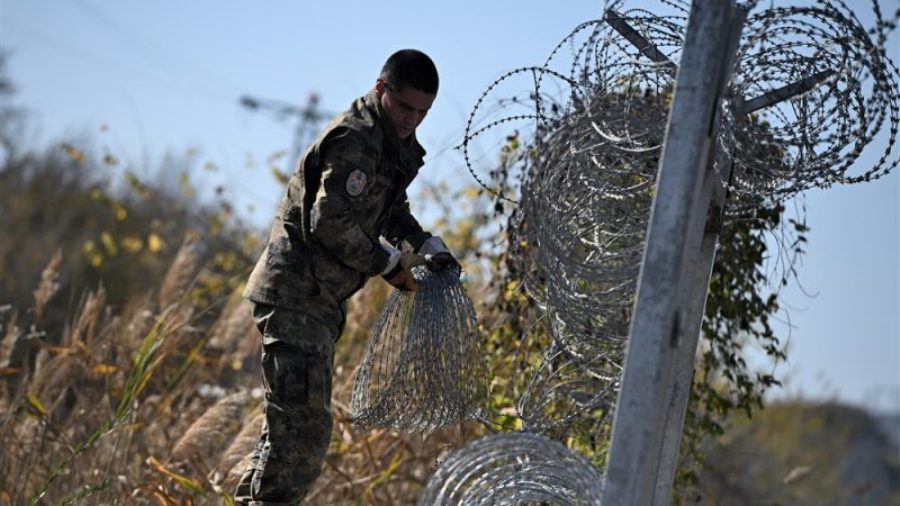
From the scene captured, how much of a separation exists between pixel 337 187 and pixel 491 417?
1806 mm

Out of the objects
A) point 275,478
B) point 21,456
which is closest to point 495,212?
point 275,478

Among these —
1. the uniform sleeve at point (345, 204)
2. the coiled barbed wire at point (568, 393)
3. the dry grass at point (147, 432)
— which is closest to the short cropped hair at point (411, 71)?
the uniform sleeve at point (345, 204)

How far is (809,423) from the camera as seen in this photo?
64.9ft

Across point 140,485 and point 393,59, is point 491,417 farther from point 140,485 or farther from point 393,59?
point 393,59

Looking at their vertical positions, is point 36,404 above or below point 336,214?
below

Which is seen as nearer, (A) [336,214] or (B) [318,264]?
(A) [336,214]

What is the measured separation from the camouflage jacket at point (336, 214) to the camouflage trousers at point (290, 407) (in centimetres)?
9

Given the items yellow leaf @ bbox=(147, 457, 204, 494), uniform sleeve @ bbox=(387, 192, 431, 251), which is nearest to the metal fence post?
uniform sleeve @ bbox=(387, 192, 431, 251)

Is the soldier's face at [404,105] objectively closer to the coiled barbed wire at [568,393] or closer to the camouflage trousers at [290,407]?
the camouflage trousers at [290,407]

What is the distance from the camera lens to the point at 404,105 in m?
4.73

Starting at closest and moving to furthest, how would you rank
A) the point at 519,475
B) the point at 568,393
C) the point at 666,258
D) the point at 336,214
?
the point at 666,258 → the point at 519,475 → the point at 336,214 → the point at 568,393

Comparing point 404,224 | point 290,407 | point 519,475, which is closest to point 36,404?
point 290,407

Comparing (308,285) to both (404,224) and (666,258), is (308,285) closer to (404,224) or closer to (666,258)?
(404,224)

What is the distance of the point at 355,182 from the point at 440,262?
491 mm
